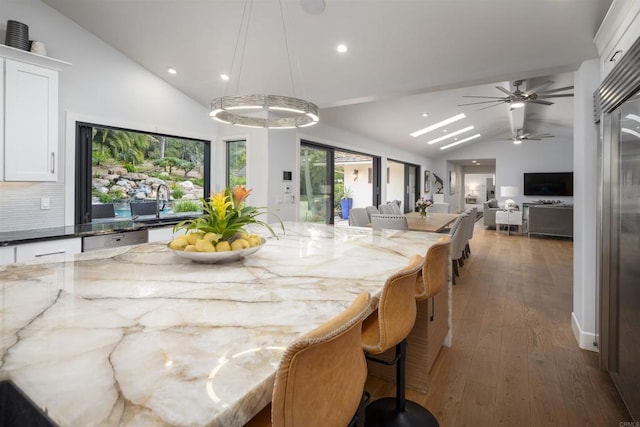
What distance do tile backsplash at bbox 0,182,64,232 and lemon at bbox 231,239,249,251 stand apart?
8.82 feet

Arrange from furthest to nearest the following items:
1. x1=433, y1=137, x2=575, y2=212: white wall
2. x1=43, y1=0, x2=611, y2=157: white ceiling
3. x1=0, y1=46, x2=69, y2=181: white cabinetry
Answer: x1=433, y1=137, x2=575, y2=212: white wall
x1=0, y1=46, x2=69, y2=181: white cabinetry
x1=43, y1=0, x2=611, y2=157: white ceiling

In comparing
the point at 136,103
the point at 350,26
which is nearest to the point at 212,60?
the point at 136,103

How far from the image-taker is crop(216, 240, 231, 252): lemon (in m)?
1.68

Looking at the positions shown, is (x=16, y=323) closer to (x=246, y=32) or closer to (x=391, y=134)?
(x=246, y=32)

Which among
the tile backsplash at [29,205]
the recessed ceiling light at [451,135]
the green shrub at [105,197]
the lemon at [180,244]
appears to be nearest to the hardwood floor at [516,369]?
the lemon at [180,244]

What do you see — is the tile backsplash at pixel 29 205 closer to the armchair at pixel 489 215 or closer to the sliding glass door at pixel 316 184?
the sliding glass door at pixel 316 184

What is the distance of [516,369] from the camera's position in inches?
92.0

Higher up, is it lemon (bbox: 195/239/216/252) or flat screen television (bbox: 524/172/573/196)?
flat screen television (bbox: 524/172/573/196)

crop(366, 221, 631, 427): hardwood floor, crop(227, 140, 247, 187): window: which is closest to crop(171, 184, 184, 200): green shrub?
crop(227, 140, 247, 187): window

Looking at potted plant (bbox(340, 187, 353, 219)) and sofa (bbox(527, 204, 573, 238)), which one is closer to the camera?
sofa (bbox(527, 204, 573, 238))

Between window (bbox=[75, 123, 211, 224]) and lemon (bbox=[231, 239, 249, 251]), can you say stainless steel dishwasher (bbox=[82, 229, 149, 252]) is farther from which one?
lemon (bbox=[231, 239, 249, 251])

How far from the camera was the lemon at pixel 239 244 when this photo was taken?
1720 millimetres

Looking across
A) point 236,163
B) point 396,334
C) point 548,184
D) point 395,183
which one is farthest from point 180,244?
point 548,184

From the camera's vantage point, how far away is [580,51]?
2.55 meters
